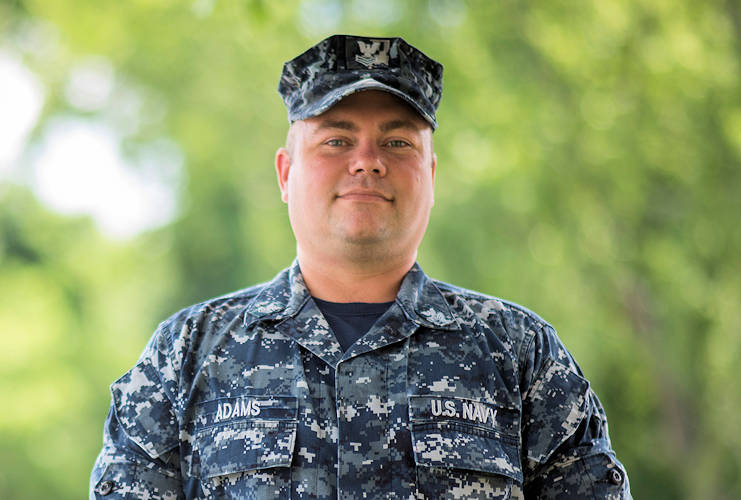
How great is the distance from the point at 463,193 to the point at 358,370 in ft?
28.0

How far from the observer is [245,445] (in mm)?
2322

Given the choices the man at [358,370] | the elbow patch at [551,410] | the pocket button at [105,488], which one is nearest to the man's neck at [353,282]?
the man at [358,370]

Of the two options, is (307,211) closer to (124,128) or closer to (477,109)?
(477,109)

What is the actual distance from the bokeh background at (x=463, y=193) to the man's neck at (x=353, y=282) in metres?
2.24

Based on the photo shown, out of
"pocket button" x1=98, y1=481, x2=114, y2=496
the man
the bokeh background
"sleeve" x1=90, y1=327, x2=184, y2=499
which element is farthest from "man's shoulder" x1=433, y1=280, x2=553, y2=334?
the bokeh background

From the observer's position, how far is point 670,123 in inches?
314

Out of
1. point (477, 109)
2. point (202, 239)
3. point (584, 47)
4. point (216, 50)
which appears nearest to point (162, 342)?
point (584, 47)

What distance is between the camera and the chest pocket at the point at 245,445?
7.52 feet

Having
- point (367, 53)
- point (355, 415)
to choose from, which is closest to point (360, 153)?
point (367, 53)

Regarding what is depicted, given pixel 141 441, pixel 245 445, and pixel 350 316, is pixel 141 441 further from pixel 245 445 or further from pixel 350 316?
pixel 350 316

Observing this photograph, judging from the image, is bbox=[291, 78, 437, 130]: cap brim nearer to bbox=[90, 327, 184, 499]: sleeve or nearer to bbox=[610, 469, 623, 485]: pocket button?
bbox=[90, 327, 184, 499]: sleeve

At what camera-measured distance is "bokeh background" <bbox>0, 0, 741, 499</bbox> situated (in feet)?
26.4

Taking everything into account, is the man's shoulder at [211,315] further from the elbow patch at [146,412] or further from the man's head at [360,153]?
the man's head at [360,153]

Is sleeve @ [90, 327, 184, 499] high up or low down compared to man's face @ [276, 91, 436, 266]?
down
